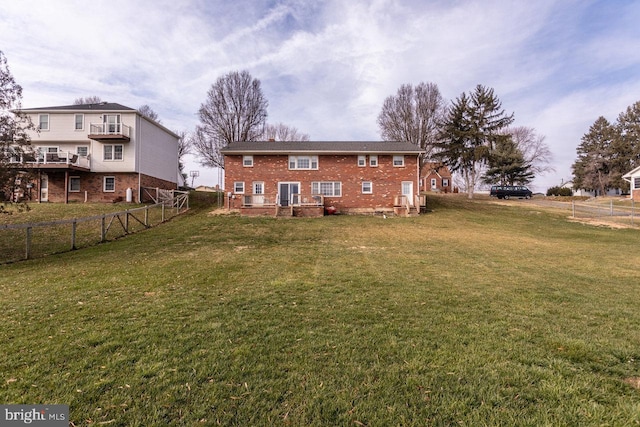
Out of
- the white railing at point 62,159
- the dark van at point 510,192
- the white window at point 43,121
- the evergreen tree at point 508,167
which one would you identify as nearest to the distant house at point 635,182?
the dark van at point 510,192

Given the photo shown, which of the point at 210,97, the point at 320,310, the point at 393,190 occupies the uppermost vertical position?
the point at 210,97

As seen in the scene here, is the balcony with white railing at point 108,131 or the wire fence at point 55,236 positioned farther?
the balcony with white railing at point 108,131

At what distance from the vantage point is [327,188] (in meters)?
26.1

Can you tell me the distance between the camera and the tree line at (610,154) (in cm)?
4607

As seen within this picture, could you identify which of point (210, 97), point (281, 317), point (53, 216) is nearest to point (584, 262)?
point (281, 317)

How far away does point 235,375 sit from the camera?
3.11 meters

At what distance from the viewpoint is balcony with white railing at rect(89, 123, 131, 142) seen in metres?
26.1

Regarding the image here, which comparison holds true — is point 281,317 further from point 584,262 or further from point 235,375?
point 584,262

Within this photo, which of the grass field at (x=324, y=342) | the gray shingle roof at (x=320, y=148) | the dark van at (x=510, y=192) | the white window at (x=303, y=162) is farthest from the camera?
the dark van at (x=510, y=192)

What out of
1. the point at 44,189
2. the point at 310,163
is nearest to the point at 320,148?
the point at 310,163

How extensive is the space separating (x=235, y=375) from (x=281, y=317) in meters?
1.69

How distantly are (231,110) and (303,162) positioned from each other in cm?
1636

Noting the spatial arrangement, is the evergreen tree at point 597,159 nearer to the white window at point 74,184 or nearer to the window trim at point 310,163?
the window trim at point 310,163

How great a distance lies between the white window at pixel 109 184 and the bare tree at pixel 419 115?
103ft
